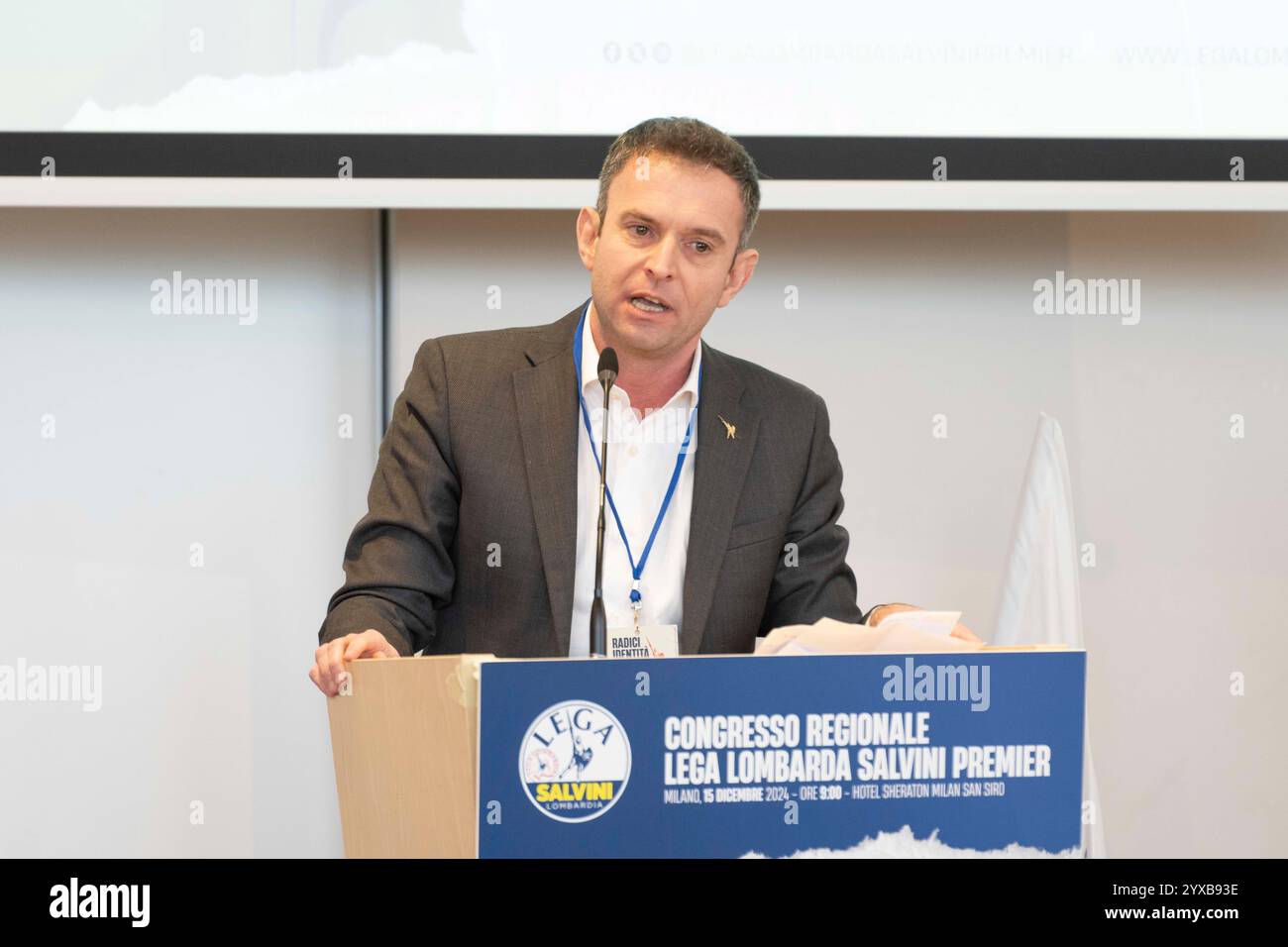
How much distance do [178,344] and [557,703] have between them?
1.99 metres

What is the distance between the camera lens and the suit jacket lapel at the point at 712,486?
80.6 inches

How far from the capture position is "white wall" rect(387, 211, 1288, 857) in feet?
9.85

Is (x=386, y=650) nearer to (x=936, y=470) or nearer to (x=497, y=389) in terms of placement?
(x=497, y=389)

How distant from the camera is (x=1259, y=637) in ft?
10.0

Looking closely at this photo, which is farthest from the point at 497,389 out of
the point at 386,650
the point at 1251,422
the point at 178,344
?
the point at 1251,422

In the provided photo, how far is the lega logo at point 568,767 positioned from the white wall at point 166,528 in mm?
1814

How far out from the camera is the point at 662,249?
2.03m

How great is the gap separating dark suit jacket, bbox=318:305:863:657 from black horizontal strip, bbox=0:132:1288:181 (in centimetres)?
64

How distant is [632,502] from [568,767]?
0.97 meters

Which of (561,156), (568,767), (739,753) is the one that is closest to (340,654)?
(568,767)

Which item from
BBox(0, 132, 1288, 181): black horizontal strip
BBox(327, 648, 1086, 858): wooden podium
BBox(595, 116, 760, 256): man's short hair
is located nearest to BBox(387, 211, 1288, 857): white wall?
BBox(0, 132, 1288, 181): black horizontal strip
